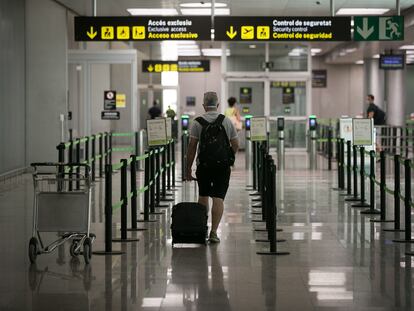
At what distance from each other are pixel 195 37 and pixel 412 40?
15588 millimetres

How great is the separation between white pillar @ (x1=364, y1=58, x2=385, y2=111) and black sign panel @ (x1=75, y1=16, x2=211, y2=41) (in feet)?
82.1

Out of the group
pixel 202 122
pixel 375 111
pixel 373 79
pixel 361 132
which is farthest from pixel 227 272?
pixel 373 79

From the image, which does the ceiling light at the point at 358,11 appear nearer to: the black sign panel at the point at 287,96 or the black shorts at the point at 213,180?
the black sign panel at the point at 287,96

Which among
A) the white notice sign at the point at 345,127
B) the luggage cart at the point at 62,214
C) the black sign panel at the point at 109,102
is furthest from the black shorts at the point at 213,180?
the black sign panel at the point at 109,102

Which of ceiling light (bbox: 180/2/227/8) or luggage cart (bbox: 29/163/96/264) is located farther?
ceiling light (bbox: 180/2/227/8)

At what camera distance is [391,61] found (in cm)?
3497

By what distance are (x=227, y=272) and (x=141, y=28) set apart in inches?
447

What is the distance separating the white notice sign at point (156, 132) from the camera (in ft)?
51.8

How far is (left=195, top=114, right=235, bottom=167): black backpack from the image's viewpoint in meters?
10.6

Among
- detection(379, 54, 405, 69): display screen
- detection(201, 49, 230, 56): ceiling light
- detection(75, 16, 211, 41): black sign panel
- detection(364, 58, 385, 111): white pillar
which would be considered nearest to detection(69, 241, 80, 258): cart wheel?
detection(75, 16, 211, 41): black sign panel

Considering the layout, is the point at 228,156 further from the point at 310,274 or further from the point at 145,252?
the point at 310,274

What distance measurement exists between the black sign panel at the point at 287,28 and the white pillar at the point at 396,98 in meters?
21.2

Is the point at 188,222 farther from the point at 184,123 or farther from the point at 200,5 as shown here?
the point at 184,123

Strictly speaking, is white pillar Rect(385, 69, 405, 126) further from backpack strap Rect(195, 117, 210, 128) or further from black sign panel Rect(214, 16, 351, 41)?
backpack strap Rect(195, 117, 210, 128)
